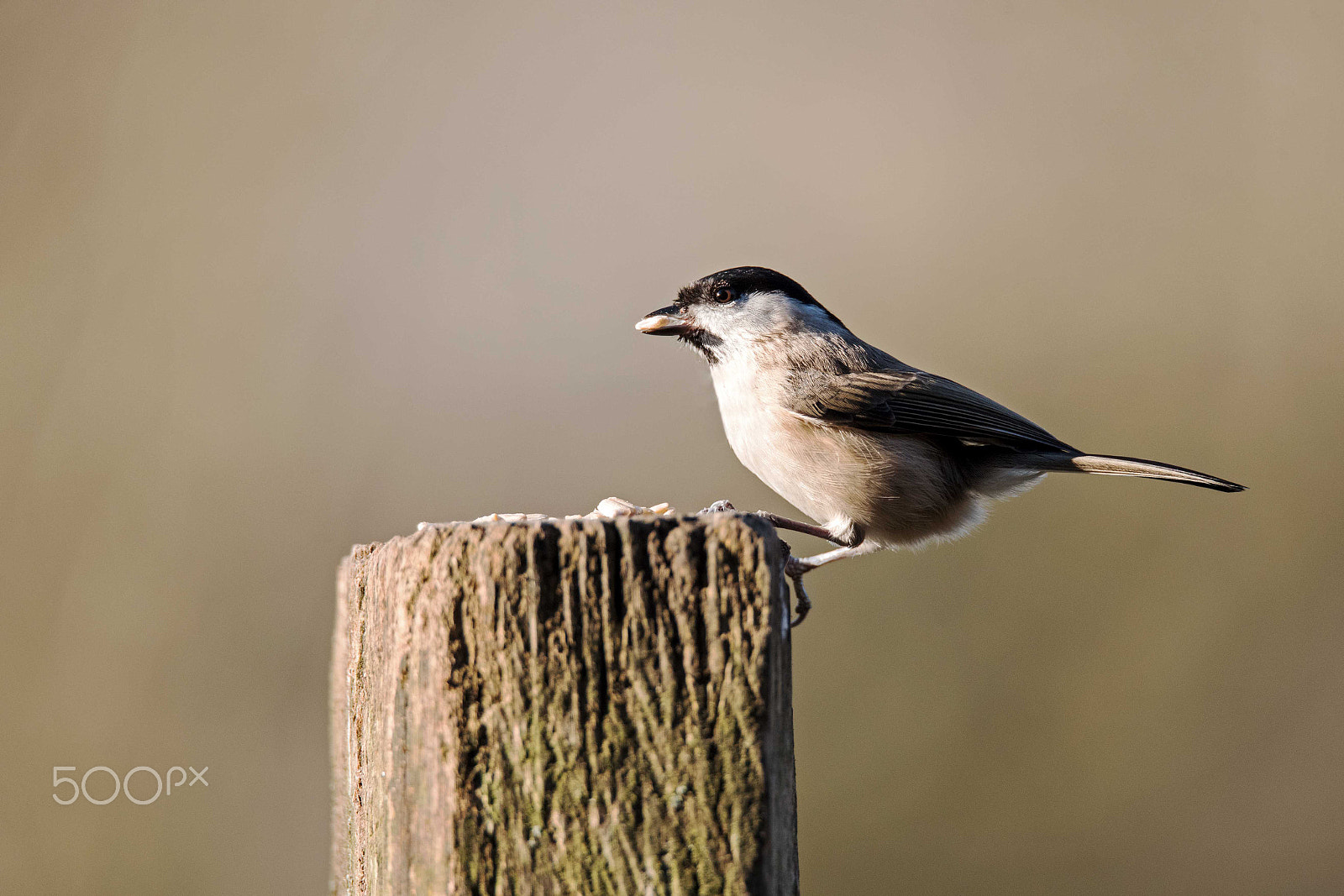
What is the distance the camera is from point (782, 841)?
117 cm

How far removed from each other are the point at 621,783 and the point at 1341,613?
576cm

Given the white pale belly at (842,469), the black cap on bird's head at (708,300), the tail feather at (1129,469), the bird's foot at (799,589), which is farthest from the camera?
the black cap on bird's head at (708,300)

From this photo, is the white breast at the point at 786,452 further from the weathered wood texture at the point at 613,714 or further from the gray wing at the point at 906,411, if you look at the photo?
the weathered wood texture at the point at 613,714

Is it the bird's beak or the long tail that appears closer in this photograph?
the long tail

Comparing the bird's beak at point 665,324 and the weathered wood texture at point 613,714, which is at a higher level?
the bird's beak at point 665,324

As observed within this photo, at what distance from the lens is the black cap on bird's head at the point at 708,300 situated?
3.67 metres

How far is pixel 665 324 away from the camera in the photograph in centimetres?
369

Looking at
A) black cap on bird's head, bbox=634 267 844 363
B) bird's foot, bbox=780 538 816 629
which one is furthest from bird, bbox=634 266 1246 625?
bird's foot, bbox=780 538 816 629

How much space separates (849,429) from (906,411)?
24 cm

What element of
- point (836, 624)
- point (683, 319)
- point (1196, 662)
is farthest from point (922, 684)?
point (683, 319)

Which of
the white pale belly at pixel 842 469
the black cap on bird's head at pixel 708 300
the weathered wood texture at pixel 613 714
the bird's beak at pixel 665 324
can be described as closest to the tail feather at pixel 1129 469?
the white pale belly at pixel 842 469

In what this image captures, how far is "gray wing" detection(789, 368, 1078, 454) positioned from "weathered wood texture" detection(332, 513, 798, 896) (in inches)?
Result: 89.3

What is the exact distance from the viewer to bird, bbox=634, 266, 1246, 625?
3307 millimetres

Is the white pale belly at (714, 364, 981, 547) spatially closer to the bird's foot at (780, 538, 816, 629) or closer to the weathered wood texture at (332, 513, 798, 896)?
the bird's foot at (780, 538, 816, 629)
